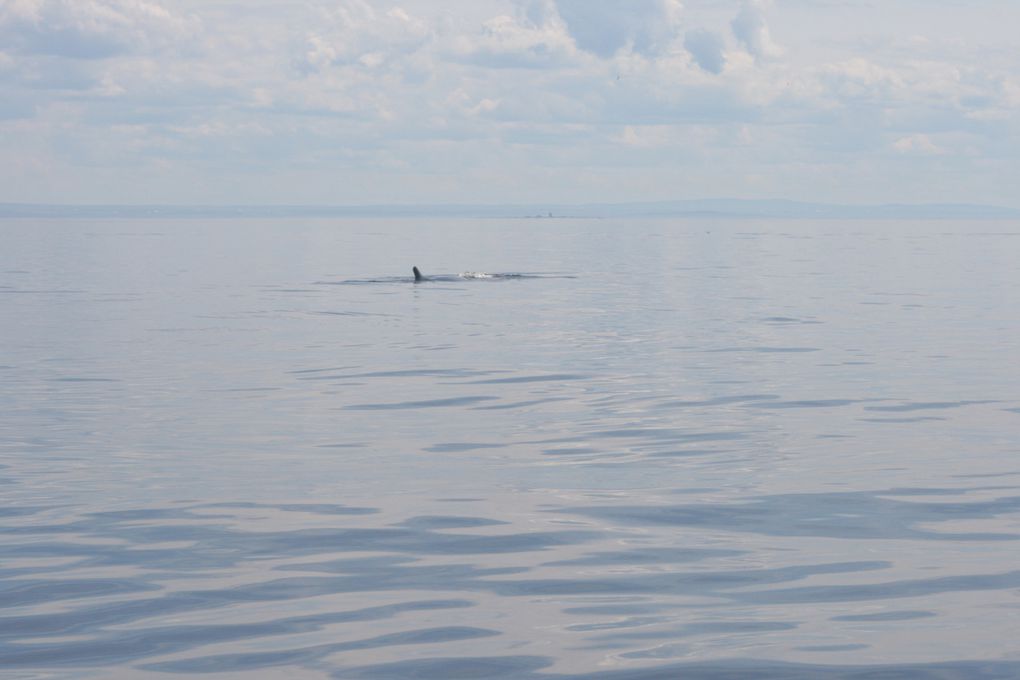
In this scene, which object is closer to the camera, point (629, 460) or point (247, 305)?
point (629, 460)

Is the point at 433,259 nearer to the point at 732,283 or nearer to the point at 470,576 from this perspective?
the point at 732,283

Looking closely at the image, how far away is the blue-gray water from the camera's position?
10070mm

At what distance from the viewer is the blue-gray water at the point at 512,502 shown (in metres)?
10.1

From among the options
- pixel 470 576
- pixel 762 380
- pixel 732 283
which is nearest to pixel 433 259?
pixel 732 283

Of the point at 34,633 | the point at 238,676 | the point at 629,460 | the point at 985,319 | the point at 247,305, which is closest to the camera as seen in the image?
the point at 238,676

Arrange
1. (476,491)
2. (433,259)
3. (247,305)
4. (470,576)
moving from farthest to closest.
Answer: (433,259)
(247,305)
(476,491)
(470,576)

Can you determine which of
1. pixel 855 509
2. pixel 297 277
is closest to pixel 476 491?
pixel 855 509

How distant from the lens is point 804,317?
41.0m

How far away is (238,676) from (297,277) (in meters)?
55.7

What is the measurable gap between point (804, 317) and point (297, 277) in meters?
30.3

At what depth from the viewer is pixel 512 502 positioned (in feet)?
50.1

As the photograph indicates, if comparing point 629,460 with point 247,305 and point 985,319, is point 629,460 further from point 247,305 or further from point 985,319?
point 247,305

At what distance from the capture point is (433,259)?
8719 centimetres

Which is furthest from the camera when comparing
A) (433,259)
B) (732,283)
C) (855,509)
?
(433,259)
